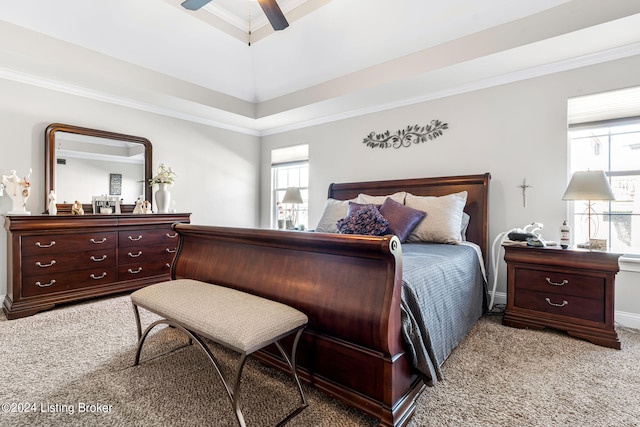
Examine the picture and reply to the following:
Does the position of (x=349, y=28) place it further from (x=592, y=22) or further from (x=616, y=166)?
(x=616, y=166)

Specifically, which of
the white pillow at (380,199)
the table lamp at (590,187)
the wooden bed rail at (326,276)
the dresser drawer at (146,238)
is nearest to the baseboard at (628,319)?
the table lamp at (590,187)

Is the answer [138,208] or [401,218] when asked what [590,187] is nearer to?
[401,218]

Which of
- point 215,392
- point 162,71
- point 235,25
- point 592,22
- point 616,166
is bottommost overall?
point 215,392

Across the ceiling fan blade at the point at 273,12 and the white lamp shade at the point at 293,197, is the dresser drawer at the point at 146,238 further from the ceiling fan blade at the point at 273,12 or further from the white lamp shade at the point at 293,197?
the ceiling fan blade at the point at 273,12

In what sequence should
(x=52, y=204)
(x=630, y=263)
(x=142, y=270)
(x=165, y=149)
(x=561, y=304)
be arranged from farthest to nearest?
(x=165, y=149) < (x=142, y=270) < (x=52, y=204) < (x=630, y=263) < (x=561, y=304)

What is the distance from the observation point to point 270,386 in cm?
174

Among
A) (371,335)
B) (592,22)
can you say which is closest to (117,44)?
(371,335)

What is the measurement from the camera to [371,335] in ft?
4.51

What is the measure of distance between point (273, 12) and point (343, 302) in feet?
7.44

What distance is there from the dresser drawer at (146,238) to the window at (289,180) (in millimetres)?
1665

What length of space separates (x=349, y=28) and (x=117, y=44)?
8.02 ft

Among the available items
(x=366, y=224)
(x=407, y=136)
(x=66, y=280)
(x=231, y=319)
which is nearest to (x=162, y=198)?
(x=66, y=280)

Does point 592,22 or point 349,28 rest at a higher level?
point 349,28

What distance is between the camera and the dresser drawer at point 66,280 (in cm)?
289
